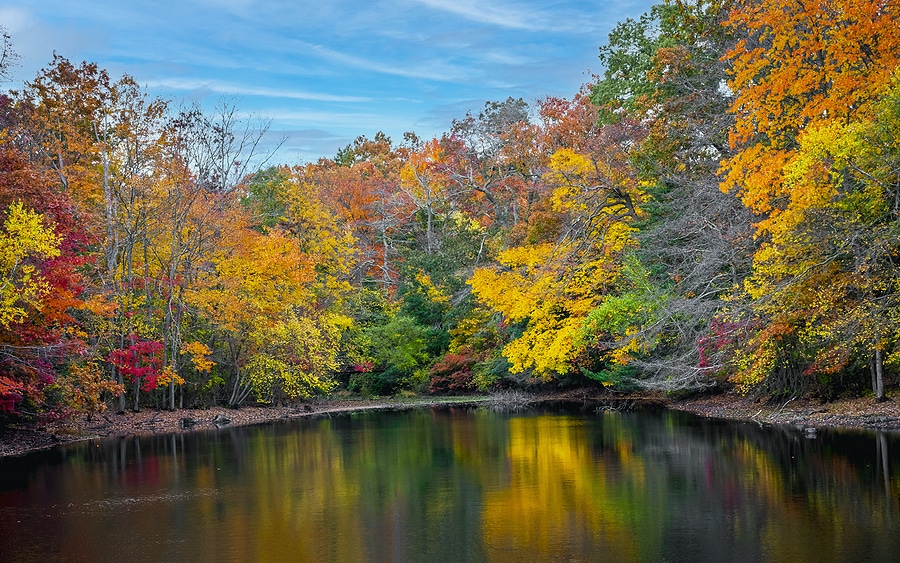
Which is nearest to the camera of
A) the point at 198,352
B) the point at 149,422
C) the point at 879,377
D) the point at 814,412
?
the point at 879,377

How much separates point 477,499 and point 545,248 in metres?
19.5

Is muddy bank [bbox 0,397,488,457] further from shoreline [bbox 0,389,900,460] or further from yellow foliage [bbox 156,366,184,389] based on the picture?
yellow foliage [bbox 156,366,184,389]

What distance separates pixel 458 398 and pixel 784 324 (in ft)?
69.7

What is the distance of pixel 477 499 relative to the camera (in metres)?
13.1

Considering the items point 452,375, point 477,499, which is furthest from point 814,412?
point 452,375

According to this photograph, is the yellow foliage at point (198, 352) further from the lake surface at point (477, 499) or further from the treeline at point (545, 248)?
the lake surface at point (477, 499)

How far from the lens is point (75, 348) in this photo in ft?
73.8

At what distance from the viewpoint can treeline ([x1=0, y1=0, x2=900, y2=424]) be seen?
60.5 feet

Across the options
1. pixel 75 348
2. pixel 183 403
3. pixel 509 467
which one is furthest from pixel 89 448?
pixel 509 467

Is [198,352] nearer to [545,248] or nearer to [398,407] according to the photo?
[398,407]

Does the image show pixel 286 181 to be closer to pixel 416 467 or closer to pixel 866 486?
pixel 416 467

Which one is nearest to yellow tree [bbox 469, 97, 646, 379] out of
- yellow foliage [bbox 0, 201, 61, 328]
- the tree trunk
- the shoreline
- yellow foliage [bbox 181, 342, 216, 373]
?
the shoreline

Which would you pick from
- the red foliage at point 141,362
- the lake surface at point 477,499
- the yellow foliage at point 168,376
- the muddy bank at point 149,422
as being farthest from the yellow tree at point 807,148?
the red foliage at point 141,362

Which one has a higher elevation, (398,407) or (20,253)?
(20,253)
